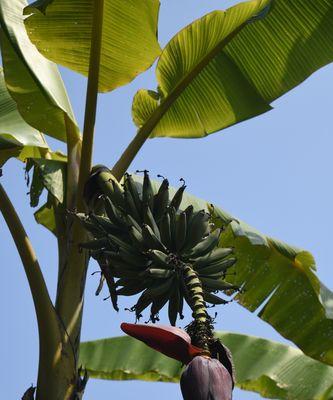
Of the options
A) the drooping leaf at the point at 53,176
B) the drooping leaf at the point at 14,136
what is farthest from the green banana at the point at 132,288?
the drooping leaf at the point at 14,136

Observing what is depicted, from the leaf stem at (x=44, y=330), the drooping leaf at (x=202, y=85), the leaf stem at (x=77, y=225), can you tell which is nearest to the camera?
the leaf stem at (x=44, y=330)

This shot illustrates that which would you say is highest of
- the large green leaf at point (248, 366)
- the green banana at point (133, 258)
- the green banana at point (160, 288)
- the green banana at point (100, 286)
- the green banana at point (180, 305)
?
the green banana at point (133, 258)

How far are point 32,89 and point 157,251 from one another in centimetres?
142

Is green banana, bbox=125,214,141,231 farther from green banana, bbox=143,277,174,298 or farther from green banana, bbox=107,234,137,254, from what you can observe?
green banana, bbox=143,277,174,298

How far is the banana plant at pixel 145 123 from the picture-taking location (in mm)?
2018

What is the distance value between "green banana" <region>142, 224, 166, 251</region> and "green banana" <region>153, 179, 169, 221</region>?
0.54ft

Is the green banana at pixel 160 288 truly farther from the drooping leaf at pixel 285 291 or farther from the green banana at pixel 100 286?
the drooping leaf at pixel 285 291

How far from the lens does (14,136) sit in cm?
256

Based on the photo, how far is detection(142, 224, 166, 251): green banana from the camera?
1.30 meters

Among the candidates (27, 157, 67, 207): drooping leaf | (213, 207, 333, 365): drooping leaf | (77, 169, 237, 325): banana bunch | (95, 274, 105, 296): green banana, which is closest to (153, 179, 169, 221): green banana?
(77, 169, 237, 325): banana bunch

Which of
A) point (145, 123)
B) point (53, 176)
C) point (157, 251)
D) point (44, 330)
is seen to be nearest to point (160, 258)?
point (157, 251)

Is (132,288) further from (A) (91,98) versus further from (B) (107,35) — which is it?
(B) (107,35)

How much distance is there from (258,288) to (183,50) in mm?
999

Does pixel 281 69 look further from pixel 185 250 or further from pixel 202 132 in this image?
pixel 185 250
